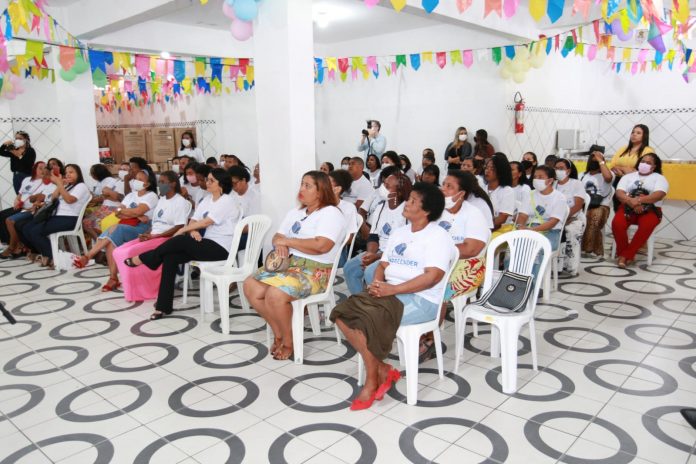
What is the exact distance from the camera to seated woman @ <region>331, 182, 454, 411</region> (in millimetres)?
2678

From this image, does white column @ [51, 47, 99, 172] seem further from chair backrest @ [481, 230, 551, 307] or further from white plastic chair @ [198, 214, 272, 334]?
chair backrest @ [481, 230, 551, 307]

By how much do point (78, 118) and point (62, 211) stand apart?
1689 millimetres

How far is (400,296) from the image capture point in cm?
282

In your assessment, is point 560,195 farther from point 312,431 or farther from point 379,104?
point 379,104

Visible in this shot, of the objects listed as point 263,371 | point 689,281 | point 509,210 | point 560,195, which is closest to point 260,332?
point 263,371

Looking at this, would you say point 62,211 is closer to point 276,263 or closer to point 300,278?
point 276,263

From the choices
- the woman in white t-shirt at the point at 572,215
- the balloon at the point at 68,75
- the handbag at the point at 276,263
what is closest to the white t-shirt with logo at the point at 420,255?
the handbag at the point at 276,263

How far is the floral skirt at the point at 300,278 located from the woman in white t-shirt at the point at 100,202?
3231 millimetres

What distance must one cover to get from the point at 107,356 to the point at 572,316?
3.26 metres

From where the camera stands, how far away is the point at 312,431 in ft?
8.25

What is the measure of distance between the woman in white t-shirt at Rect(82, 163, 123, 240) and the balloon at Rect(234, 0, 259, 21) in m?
2.83

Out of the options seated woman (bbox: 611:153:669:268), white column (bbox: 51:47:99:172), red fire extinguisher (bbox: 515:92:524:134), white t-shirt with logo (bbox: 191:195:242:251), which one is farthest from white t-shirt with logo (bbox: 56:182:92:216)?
red fire extinguisher (bbox: 515:92:524:134)

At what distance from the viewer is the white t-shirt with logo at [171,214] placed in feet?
15.1

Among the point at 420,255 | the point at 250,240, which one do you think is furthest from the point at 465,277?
the point at 250,240
